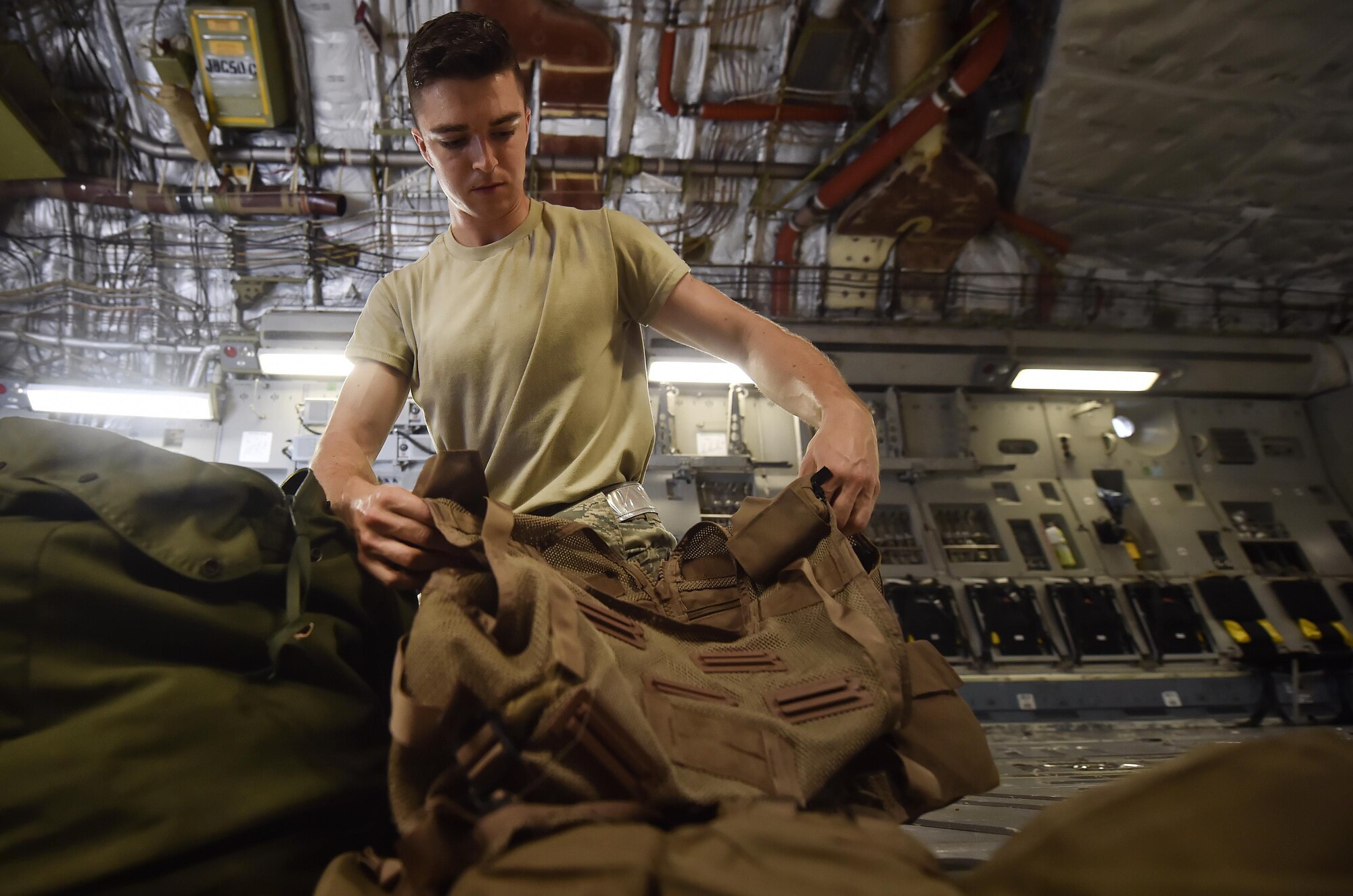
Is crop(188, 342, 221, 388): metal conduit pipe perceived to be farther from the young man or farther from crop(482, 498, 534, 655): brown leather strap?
crop(482, 498, 534, 655): brown leather strap

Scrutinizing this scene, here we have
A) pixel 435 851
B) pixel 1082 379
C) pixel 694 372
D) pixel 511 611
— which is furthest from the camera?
pixel 1082 379

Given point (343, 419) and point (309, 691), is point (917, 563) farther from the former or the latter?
point (309, 691)

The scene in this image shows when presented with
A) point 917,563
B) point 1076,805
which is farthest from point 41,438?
point 917,563

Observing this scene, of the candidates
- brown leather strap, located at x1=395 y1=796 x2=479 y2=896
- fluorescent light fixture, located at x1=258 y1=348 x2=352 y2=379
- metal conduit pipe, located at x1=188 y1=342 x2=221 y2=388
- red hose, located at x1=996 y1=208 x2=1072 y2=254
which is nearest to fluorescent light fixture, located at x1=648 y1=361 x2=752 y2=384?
fluorescent light fixture, located at x1=258 y1=348 x2=352 y2=379

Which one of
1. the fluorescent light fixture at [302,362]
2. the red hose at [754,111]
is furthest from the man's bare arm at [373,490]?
the red hose at [754,111]

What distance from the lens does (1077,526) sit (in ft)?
17.8

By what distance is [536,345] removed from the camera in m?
1.53

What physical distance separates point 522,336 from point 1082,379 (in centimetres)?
525

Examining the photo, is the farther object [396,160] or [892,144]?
[396,160]

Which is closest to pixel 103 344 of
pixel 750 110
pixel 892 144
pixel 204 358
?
pixel 204 358

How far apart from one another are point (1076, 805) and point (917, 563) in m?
4.78

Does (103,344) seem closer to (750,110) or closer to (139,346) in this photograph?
(139,346)

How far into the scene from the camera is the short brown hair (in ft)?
4.99

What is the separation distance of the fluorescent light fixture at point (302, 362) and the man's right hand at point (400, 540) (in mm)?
4179
